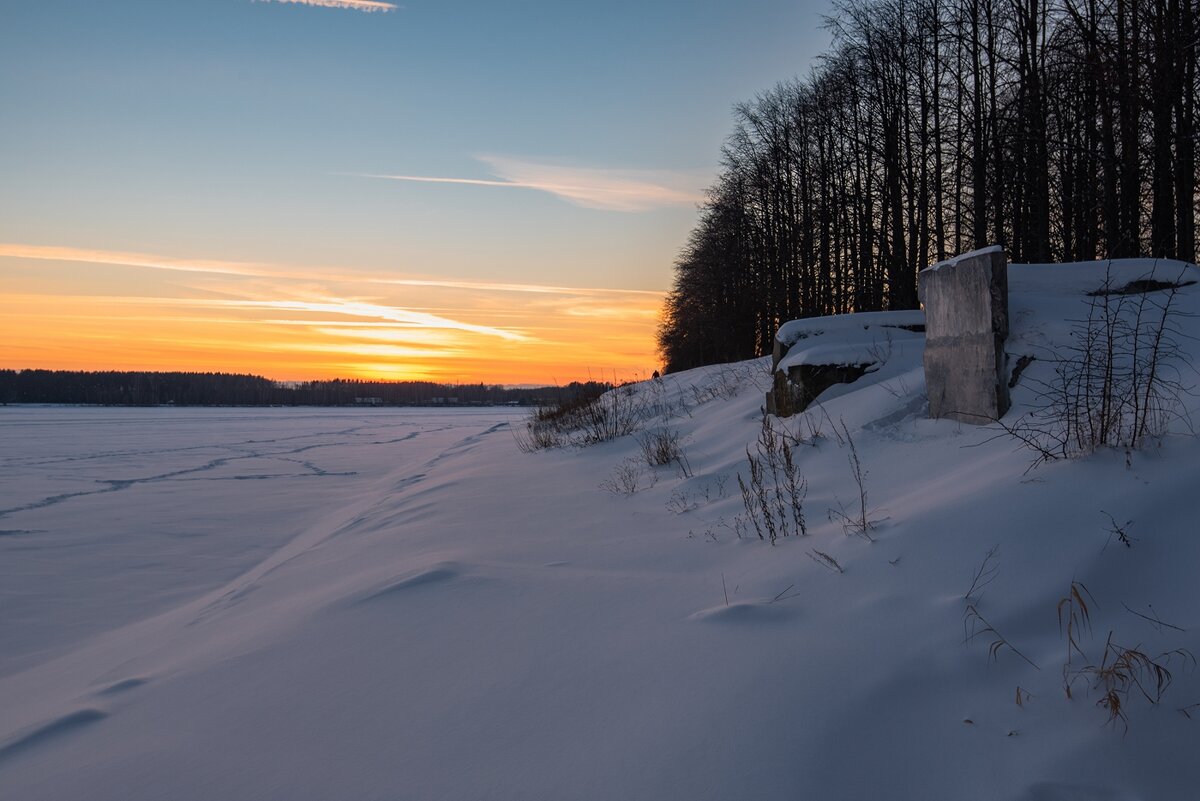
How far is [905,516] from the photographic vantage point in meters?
3.43

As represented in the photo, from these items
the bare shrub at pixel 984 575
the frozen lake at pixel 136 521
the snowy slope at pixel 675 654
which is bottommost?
the frozen lake at pixel 136 521

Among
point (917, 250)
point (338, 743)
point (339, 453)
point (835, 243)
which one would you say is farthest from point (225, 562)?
point (835, 243)

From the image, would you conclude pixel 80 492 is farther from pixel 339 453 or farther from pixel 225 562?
pixel 339 453

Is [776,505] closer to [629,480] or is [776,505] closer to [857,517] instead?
[857,517]

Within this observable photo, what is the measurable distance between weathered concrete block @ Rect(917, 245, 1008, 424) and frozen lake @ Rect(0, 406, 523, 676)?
18.3 feet

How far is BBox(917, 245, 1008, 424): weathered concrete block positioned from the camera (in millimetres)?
4906

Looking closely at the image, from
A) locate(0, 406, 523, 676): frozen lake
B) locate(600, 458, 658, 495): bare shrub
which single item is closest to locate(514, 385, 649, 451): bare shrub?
locate(600, 458, 658, 495): bare shrub

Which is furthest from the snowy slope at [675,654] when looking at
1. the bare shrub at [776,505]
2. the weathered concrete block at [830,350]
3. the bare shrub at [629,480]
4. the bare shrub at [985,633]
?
the weathered concrete block at [830,350]

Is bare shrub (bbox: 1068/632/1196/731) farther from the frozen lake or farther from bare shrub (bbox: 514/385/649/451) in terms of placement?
bare shrub (bbox: 514/385/649/451)

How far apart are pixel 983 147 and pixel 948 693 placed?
16307 mm

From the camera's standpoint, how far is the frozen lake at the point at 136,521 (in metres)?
4.93

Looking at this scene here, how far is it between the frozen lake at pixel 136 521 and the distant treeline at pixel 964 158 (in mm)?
6781

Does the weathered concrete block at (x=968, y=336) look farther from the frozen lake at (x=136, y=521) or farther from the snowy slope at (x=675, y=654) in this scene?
the frozen lake at (x=136, y=521)

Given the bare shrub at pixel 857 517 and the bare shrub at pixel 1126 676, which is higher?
the bare shrub at pixel 857 517
